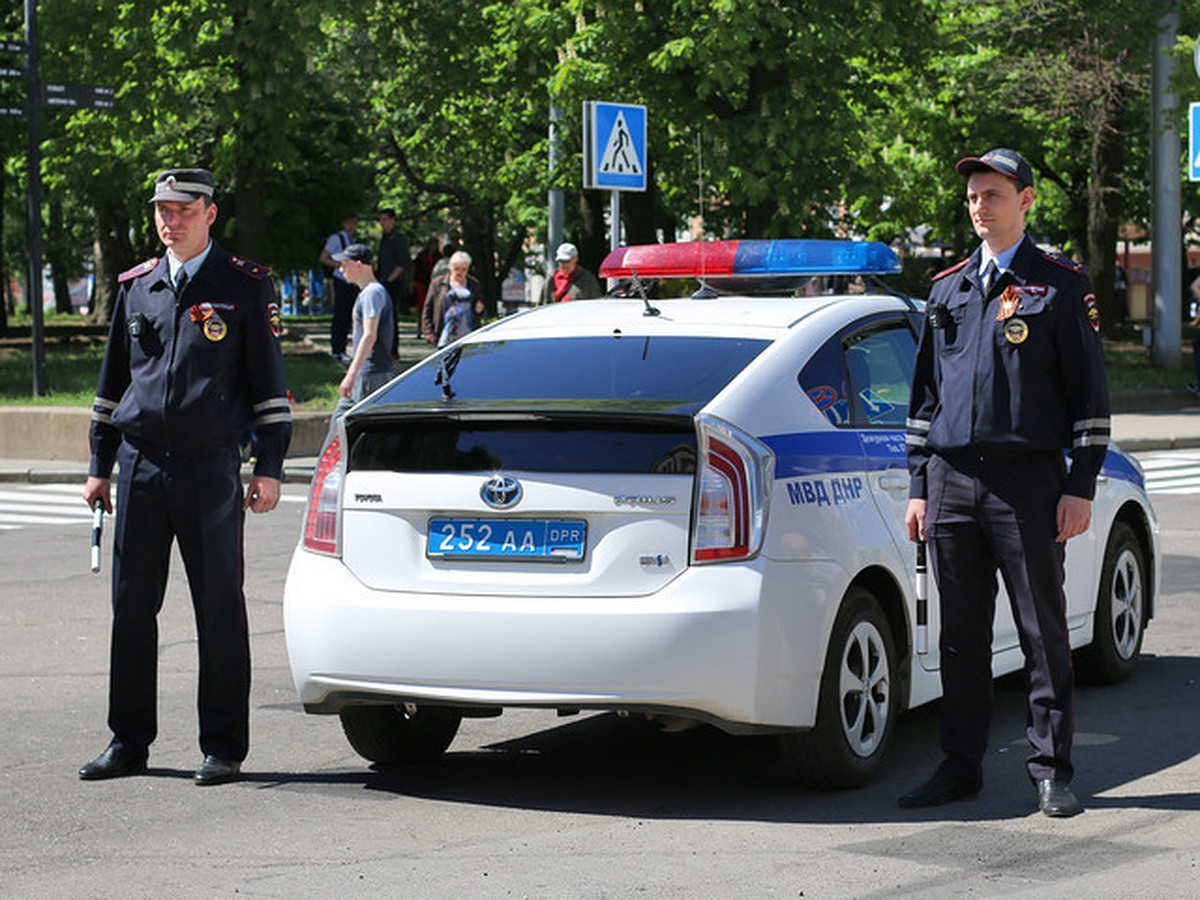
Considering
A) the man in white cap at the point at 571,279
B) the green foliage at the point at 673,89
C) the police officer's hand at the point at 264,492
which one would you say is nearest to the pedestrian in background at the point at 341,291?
the man in white cap at the point at 571,279

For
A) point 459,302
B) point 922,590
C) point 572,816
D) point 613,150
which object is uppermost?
point 613,150

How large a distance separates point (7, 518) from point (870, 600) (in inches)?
444

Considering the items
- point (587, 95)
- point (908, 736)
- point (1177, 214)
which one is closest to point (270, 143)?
point (587, 95)

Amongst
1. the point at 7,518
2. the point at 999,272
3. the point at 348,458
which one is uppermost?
the point at 999,272

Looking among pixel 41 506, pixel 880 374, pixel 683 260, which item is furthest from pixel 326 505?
pixel 41 506

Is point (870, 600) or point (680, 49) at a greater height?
point (680, 49)

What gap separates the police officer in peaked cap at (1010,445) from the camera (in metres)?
6.61

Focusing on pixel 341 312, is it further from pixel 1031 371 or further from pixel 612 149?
pixel 1031 371

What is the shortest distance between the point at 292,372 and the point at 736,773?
20591 mm

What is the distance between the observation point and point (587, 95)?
3116cm

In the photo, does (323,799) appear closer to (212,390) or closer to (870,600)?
(212,390)

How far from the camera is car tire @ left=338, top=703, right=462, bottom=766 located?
24.3ft

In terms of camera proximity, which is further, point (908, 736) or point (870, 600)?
point (908, 736)

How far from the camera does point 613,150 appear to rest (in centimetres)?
1867
